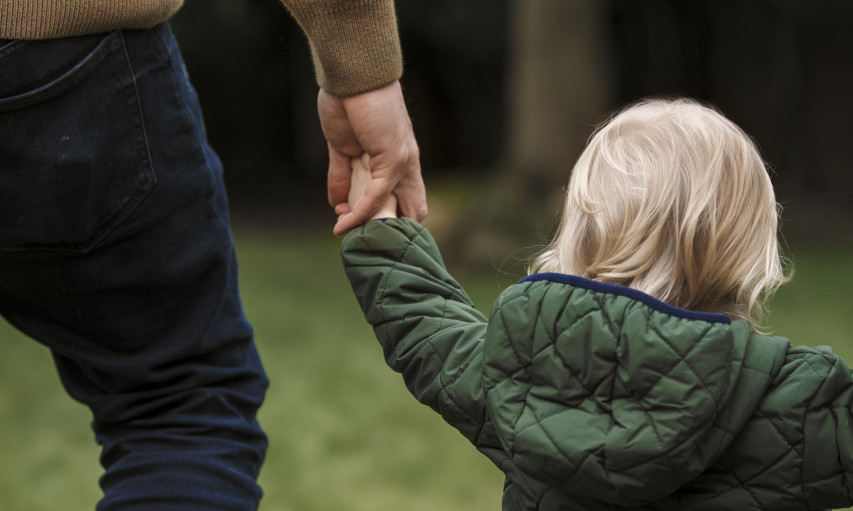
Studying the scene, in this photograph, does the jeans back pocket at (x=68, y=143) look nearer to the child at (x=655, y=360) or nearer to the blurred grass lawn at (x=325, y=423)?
the child at (x=655, y=360)

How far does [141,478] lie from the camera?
1.73 m

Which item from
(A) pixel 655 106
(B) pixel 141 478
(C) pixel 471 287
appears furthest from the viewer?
(C) pixel 471 287

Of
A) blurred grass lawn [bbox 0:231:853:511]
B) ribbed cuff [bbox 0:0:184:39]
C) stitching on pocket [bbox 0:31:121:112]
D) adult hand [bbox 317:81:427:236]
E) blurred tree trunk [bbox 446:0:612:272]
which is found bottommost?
blurred grass lawn [bbox 0:231:853:511]

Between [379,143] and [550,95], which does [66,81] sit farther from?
[550,95]

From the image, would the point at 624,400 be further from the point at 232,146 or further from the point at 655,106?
the point at 232,146

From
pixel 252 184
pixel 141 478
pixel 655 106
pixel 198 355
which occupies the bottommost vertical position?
pixel 252 184

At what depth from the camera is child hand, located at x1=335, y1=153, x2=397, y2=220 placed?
1862mm

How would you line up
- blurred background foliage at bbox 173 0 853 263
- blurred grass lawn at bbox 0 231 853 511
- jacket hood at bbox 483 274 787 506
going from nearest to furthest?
1. jacket hood at bbox 483 274 787 506
2. blurred grass lawn at bbox 0 231 853 511
3. blurred background foliage at bbox 173 0 853 263

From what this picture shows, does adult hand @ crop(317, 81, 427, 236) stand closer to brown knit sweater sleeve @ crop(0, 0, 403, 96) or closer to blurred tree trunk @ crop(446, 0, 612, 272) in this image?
brown knit sweater sleeve @ crop(0, 0, 403, 96)

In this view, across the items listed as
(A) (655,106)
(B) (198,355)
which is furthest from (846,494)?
(B) (198,355)

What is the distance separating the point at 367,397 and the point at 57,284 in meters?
2.75

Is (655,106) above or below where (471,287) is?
above

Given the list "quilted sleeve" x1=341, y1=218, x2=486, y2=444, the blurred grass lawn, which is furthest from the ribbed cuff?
the blurred grass lawn

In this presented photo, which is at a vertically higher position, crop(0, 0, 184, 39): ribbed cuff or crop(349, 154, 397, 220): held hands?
crop(0, 0, 184, 39): ribbed cuff
